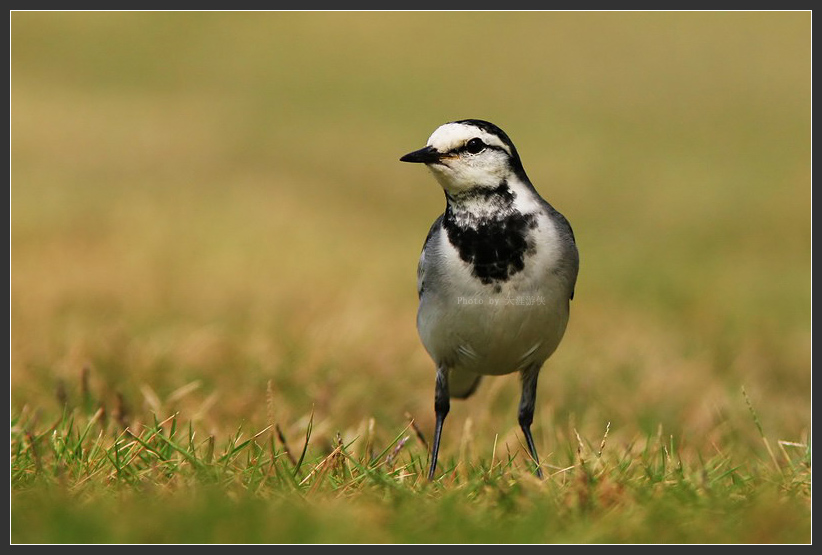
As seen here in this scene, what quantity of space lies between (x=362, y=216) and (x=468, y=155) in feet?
39.6

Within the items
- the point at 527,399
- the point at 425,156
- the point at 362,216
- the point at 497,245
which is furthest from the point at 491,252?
the point at 362,216

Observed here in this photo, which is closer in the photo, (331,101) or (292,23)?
(331,101)

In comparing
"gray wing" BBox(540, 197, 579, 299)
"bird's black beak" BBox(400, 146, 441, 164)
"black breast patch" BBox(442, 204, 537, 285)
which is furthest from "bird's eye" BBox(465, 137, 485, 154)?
"gray wing" BBox(540, 197, 579, 299)

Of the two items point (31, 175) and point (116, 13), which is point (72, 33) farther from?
point (31, 175)

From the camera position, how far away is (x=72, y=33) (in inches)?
1073

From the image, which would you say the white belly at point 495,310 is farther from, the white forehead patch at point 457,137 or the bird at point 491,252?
the white forehead patch at point 457,137

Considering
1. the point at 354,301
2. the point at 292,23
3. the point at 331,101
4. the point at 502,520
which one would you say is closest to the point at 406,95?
the point at 331,101

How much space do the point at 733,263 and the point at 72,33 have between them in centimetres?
1831

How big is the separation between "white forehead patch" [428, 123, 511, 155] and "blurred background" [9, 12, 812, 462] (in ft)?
4.47

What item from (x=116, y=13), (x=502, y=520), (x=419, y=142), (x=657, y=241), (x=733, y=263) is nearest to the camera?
(x=502, y=520)

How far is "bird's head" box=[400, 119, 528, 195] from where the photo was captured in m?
4.99

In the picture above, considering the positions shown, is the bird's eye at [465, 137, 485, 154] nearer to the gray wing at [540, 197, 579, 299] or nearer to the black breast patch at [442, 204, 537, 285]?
the black breast patch at [442, 204, 537, 285]

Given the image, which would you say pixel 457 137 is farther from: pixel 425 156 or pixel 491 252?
pixel 491 252

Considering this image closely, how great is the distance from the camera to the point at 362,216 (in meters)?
17.0
